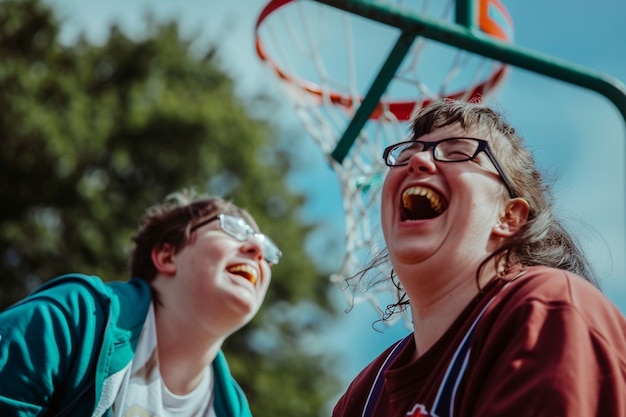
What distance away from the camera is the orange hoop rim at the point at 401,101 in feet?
14.4

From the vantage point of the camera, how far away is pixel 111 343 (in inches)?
126

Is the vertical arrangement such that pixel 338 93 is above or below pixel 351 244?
above

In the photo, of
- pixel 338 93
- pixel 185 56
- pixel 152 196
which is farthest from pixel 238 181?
pixel 338 93

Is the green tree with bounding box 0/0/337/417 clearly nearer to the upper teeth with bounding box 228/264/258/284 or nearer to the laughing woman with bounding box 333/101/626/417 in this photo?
the upper teeth with bounding box 228/264/258/284

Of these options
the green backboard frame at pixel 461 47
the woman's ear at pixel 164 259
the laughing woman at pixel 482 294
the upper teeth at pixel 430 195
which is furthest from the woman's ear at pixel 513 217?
the woman's ear at pixel 164 259

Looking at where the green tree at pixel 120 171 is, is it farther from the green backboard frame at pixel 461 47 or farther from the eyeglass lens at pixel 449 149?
the eyeglass lens at pixel 449 149

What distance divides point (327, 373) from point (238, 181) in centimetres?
315

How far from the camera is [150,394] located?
334 cm

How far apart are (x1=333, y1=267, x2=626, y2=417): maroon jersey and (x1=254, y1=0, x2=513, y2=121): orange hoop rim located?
7.55 feet

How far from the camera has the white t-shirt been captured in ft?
10.7

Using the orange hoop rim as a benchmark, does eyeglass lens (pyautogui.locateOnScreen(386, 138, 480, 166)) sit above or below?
below

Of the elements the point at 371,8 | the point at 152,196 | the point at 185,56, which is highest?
the point at 185,56

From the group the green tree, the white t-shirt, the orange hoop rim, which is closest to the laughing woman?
the white t-shirt

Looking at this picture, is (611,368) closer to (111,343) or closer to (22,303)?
(111,343)
